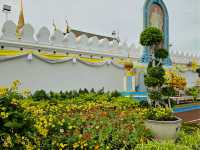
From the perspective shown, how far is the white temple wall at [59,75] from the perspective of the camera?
773 centimetres

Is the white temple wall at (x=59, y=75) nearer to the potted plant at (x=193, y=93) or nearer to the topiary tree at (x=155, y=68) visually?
the topiary tree at (x=155, y=68)

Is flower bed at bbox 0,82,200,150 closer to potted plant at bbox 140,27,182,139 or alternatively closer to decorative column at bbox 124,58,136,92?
potted plant at bbox 140,27,182,139

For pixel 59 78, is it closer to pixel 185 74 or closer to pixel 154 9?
pixel 154 9

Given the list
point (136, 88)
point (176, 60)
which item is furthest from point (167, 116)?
point (176, 60)

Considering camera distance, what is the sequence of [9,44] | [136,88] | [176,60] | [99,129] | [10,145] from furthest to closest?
[176,60] → [136,88] → [9,44] → [99,129] → [10,145]

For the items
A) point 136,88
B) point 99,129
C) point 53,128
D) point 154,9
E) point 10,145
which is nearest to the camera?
point 10,145

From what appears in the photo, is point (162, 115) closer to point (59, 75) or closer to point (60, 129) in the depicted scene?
point (60, 129)

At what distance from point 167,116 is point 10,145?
3.45 m

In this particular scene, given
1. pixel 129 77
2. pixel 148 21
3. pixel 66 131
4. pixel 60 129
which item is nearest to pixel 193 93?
pixel 129 77

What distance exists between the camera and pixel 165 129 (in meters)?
4.77

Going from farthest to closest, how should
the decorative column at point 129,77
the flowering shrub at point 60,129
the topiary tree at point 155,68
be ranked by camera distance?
the decorative column at point 129,77 < the topiary tree at point 155,68 < the flowering shrub at point 60,129

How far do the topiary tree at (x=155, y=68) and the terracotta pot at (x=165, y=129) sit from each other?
1.75 metres

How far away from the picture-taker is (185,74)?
1611cm

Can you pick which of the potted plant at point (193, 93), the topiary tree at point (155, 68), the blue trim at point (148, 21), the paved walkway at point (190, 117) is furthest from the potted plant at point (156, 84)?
the potted plant at point (193, 93)
